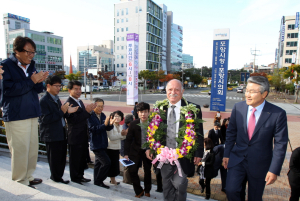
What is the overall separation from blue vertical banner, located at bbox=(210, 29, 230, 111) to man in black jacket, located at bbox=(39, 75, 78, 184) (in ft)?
38.2

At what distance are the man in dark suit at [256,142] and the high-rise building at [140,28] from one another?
6476 cm

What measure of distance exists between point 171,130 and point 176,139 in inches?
6.7

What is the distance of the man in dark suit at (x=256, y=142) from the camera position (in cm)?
246

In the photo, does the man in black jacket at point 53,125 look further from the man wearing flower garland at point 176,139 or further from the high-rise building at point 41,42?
the high-rise building at point 41,42

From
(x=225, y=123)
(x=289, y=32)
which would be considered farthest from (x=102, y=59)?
(x=225, y=123)

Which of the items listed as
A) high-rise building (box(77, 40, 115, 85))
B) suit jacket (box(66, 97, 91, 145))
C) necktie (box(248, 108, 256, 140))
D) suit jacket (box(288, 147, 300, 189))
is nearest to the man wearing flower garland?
necktie (box(248, 108, 256, 140))

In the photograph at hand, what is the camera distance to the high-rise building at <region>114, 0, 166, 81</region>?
64750 millimetres

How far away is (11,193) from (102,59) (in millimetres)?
83269

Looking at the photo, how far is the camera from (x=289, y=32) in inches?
2452

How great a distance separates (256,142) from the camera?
8.32 feet

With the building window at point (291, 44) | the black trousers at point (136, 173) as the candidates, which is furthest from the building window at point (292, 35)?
the black trousers at point (136, 173)

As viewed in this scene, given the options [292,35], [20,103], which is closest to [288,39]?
[292,35]

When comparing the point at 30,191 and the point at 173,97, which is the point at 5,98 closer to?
the point at 30,191

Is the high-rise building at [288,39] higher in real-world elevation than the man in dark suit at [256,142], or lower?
higher
